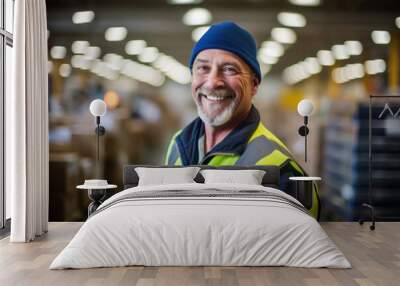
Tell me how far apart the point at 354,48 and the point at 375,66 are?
13.2 inches

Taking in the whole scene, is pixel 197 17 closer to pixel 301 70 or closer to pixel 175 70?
pixel 175 70

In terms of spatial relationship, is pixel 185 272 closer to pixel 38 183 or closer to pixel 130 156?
pixel 38 183

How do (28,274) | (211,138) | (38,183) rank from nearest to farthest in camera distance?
(28,274), (38,183), (211,138)

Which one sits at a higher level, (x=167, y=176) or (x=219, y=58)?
(x=219, y=58)

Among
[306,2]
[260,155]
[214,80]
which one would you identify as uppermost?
[306,2]

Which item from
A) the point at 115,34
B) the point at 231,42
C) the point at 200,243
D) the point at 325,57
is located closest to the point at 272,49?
the point at 231,42

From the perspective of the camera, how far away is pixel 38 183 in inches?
245

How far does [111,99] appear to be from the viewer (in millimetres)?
7430

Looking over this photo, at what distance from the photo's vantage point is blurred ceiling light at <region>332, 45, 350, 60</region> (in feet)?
24.3

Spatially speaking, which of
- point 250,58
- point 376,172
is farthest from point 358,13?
point 376,172

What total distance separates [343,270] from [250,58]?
136 inches

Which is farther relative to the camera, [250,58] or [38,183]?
[250,58]

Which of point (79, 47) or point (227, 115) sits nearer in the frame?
point (227, 115)

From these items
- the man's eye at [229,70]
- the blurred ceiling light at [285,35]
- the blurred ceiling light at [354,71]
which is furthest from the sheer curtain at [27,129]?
the blurred ceiling light at [354,71]
